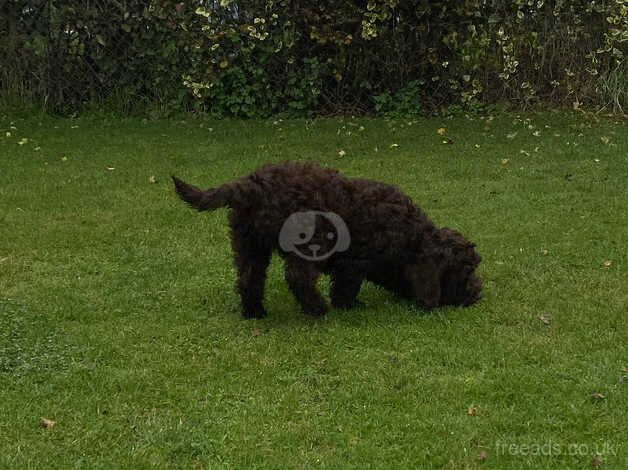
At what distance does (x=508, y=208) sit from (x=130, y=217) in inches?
167

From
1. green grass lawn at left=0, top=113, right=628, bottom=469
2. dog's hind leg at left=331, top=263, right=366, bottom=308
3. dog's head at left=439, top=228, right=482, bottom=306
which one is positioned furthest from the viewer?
dog's head at left=439, top=228, right=482, bottom=306

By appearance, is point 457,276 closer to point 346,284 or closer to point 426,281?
point 426,281

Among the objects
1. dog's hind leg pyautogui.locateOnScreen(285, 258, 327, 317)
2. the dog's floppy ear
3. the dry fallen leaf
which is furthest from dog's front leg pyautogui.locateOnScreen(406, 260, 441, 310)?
the dry fallen leaf

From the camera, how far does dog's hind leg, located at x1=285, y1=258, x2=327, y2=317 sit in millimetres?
6270

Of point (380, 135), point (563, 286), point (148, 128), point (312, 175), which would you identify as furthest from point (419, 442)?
point (148, 128)

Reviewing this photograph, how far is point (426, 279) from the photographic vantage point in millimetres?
6641

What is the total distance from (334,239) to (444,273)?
1013 mm

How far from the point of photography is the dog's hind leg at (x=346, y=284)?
6582 millimetres

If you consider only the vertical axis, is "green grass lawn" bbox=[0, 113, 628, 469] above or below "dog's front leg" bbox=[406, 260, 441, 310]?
below

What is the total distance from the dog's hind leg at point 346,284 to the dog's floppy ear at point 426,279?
399mm

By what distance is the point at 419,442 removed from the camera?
15.4 ft

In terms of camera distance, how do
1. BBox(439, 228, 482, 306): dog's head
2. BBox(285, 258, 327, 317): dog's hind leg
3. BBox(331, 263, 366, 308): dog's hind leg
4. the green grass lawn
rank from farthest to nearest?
BBox(439, 228, 482, 306): dog's head, BBox(331, 263, 366, 308): dog's hind leg, BBox(285, 258, 327, 317): dog's hind leg, the green grass lawn

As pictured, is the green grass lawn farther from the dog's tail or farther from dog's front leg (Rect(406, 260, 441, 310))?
the dog's tail

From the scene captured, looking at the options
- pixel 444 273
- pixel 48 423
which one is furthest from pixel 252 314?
pixel 48 423
